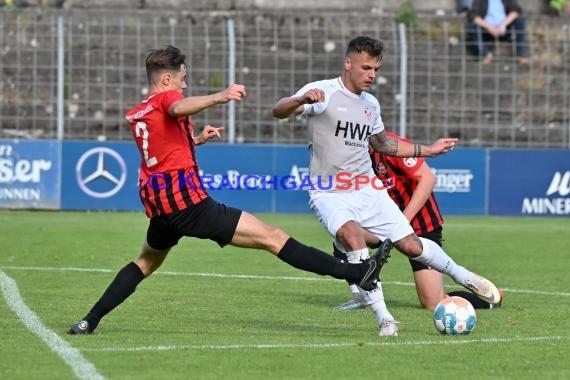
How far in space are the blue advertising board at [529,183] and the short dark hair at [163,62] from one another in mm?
15711

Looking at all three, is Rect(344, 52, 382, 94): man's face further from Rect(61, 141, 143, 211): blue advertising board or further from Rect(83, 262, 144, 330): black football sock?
Rect(61, 141, 143, 211): blue advertising board

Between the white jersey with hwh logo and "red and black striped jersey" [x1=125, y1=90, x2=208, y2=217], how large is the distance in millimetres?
1244

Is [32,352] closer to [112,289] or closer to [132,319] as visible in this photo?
[112,289]

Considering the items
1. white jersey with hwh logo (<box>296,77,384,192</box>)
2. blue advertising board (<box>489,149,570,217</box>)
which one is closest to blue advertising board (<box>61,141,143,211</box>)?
blue advertising board (<box>489,149,570,217</box>)

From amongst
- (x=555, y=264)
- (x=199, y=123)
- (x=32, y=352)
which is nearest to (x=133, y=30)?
(x=199, y=123)

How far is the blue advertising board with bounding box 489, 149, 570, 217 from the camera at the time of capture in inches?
932

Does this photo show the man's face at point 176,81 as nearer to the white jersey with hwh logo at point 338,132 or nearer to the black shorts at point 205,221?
the black shorts at point 205,221

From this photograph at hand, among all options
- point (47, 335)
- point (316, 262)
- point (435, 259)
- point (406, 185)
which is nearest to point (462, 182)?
point (406, 185)

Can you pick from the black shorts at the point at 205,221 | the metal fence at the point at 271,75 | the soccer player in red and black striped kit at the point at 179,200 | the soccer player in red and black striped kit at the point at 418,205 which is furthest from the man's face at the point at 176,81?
the metal fence at the point at 271,75

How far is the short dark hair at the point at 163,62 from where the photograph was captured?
8.73 meters

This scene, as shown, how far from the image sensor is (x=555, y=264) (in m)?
15.4

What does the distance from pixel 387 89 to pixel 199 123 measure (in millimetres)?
3805

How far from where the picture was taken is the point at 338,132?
9602 millimetres

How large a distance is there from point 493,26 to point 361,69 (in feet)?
56.1
